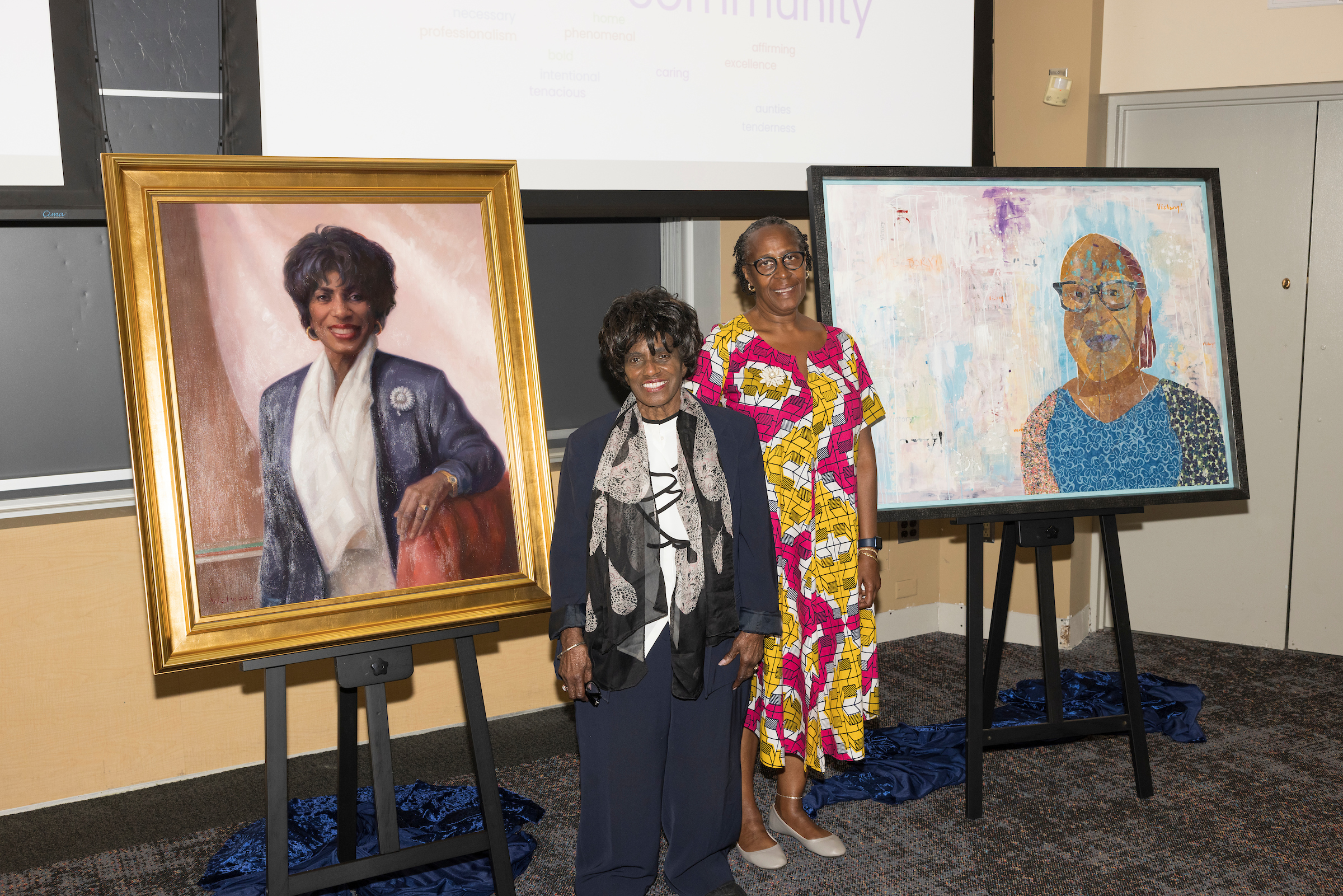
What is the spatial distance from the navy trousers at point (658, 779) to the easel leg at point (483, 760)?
0.17 metres

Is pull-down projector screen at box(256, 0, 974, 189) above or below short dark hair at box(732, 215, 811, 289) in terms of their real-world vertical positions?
above

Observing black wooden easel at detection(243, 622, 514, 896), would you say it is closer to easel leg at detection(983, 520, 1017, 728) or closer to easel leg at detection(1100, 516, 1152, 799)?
easel leg at detection(983, 520, 1017, 728)

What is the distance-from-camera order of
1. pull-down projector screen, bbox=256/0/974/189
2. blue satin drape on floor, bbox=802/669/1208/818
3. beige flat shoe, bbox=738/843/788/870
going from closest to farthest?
pull-down projector screen, bbox=256/0/974/189 < beige flat shoe, bbox=738/843/788/870 < blue satin drape on floor, bbox=802/669/1208/818

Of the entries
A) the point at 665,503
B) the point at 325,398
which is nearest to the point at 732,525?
the point at 665,503

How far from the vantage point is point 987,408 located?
8.61ft

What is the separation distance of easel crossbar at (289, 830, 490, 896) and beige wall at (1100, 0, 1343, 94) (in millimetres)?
3542

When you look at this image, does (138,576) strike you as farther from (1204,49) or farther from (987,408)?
(1204,49)

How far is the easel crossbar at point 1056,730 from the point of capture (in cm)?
262

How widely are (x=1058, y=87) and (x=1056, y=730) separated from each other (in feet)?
7.97

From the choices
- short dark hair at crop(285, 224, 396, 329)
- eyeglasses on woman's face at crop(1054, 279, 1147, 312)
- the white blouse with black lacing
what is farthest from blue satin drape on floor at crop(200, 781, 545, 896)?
eyeglasses on woman's face at crop(1054, 279, 1147, 312)

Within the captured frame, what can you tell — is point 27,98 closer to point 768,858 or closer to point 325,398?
point 325,398

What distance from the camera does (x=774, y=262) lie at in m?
2.30

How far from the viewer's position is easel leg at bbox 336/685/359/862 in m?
2.05

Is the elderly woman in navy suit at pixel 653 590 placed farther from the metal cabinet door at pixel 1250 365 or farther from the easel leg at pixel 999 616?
the metal cabinet door at pixel 1250 365
